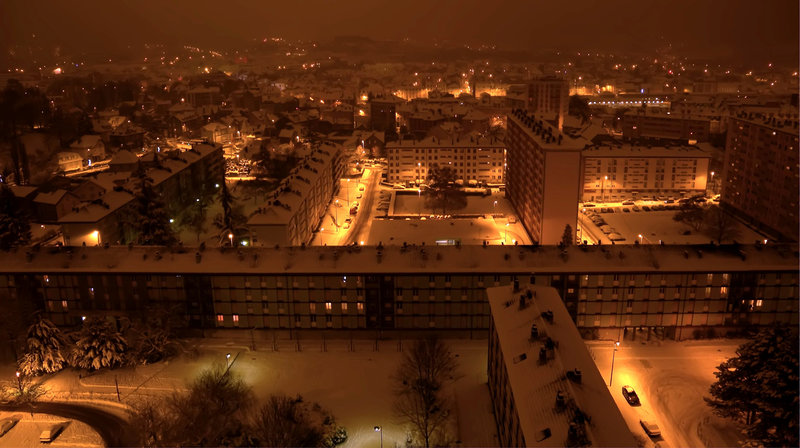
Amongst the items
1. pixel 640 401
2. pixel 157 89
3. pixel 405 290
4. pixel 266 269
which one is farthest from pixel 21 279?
pixel 157 89

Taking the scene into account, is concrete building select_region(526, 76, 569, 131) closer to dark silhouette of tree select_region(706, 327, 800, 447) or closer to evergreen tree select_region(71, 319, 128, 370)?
dark silhouette of tree select_region(706, 327, 800, 447)

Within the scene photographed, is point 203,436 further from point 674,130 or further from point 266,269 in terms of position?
point 674,130

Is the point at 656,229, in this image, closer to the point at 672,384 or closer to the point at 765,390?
the point at 672,384

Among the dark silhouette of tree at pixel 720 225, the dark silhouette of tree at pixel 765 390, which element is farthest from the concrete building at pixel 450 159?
the dark silhouette of tree at pixel 765 390

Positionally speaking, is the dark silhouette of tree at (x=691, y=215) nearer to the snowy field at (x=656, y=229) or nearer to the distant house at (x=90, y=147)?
the snowy field at (x=656, y=229)

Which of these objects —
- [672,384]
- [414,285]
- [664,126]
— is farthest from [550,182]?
[664,126]

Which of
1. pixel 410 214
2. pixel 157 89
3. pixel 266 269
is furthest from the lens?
pixel 157 89
